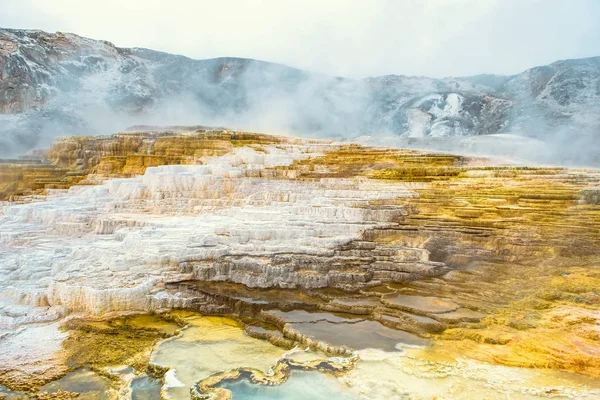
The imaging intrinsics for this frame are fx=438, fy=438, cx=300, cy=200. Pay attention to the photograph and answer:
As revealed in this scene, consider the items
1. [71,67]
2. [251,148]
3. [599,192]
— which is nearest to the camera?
[599,192]

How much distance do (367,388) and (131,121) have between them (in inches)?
1098

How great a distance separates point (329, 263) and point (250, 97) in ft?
90.1

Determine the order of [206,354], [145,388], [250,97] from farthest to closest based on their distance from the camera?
[250,97] → [206,354] → [145,388]

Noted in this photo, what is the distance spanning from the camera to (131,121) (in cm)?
2861

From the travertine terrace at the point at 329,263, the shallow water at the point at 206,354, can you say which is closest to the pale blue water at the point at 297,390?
the travertine terrace at the point at 329,263

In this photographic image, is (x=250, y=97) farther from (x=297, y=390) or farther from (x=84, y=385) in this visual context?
(x=297, y=390)

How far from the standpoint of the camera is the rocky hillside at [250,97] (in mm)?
23500

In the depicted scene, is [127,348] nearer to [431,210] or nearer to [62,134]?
[431,210]

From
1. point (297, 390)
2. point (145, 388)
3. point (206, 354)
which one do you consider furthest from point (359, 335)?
point (145, 388)

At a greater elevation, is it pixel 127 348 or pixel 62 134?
pixel 62 134

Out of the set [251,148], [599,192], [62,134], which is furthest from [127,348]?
[62,134]

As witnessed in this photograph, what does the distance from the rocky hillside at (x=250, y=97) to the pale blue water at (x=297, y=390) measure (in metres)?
19.2

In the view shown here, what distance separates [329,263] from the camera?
731cm

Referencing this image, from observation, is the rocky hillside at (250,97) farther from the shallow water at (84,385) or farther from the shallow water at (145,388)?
the shallow water at (84,385)
